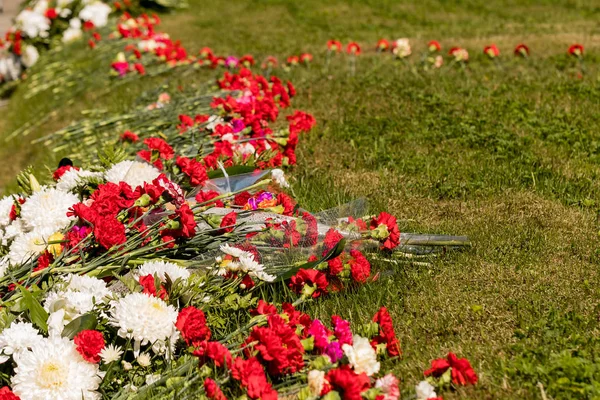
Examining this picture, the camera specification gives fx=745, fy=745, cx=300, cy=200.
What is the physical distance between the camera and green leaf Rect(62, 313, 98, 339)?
2.75m

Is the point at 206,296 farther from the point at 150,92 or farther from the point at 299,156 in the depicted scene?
the point at 150,92

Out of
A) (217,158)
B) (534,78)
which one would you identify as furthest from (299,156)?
(534,78)

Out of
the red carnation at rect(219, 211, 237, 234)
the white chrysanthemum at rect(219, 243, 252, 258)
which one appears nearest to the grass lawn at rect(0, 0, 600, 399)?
the white chrysanthemum at rect(219, 243, 252, 258)

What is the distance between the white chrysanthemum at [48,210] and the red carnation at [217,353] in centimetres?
112

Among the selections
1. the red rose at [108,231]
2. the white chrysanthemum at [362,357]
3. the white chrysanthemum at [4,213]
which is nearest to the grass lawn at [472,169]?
the white chrysanthemum at [362,357]

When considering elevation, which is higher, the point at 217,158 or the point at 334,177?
the point at 217,158

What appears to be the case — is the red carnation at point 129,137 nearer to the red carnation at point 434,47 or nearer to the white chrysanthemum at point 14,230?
the white chrysanthemum at point 14,230

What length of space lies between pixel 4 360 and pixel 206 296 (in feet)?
2.70

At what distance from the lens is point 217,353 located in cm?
260

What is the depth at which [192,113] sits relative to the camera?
5539 millimetres

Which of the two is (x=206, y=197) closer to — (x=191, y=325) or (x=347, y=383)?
(x=191, y=325)

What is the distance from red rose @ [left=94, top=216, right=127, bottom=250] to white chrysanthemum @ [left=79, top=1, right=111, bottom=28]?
6.80 m

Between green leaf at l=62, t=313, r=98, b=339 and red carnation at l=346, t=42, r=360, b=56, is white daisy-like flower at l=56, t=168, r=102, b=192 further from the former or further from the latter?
red carnation at l=346, t=42, r=360, b=56

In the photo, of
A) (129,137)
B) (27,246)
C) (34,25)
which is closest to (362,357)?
(27,246)
